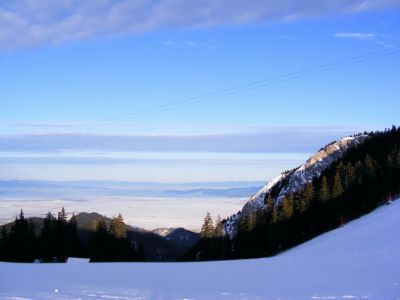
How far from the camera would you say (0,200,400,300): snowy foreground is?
1531 cm

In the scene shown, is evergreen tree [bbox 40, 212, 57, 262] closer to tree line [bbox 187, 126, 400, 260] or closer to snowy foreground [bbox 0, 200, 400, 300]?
tree line [bbox 187, 126, 400, 260]

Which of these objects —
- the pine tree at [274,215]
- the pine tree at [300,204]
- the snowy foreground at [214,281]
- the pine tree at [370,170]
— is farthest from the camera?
the pine tree at [370,170]

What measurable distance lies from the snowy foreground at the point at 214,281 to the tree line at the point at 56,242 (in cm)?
4319

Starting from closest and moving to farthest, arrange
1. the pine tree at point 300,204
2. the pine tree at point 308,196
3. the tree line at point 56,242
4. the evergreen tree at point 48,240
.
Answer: the tree line at point 56,242, the evergreen tree at point 48,240, the pine tree at point 300,204, the pine tree at point 308,196

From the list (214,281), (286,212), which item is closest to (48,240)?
(286,212)

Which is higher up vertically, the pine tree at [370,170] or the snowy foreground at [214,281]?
the pine tree at [370,170]

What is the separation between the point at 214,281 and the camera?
17.9 meters

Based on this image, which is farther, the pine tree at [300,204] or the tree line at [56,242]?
the pine tree at [300,204]

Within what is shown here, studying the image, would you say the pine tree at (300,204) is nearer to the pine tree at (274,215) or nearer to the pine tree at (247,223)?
the pine tree at (274,215)

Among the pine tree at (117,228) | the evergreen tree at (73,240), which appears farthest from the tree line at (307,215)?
the evergreen tree at (73,240)

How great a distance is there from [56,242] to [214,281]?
51.3m

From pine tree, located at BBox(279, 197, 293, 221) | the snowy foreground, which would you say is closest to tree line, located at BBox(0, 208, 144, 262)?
pine tree, located at BBox(279, 197, 293, 221)

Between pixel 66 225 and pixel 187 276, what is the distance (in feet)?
174

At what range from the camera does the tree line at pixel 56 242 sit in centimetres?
6234
